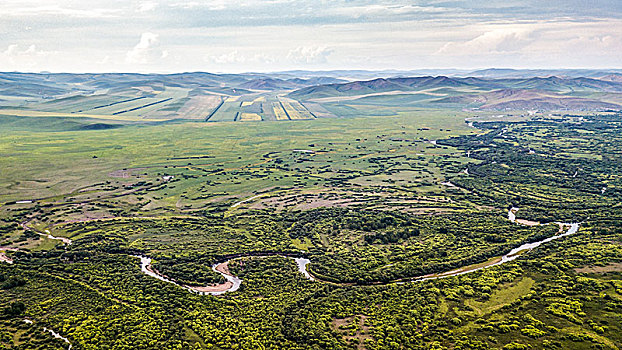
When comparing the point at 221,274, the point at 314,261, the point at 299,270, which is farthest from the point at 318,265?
the point at 221,274

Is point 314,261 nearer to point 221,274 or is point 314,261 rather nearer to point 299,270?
point 299,270

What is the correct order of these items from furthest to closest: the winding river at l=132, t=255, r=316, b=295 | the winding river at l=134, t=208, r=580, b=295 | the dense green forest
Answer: the winding river at l=134, t=208, r=580, b=295 → the winding river at l=132, t=255, r=316, b=295 → the dense green forest

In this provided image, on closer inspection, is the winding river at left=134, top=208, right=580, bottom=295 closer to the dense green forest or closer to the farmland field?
the farmland field

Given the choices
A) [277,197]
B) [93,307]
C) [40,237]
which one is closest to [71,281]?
[93,307]

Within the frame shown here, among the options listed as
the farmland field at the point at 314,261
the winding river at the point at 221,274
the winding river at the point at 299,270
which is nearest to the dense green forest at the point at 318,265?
the farmland field at the point at 314,261

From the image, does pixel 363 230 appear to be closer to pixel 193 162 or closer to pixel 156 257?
pixel 156 257

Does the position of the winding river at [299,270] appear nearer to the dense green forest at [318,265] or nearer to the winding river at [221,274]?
the winding river at [221,274]

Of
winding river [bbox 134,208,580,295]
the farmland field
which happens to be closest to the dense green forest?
the farmland field

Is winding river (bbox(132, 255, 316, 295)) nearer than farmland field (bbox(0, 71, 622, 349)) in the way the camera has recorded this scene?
Result: No
